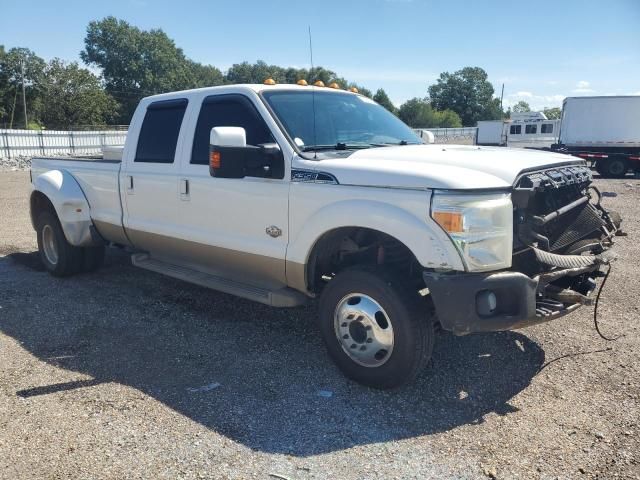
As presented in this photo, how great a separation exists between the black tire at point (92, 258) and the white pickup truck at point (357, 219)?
1.23 metres

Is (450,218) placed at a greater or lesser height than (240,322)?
greater

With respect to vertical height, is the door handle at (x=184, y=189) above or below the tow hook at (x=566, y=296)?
above

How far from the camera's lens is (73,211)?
20.0 ft

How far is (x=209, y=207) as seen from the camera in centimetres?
Answer: 463

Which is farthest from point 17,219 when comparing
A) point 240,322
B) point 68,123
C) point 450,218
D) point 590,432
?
point 68,123

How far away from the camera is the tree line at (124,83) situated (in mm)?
55125

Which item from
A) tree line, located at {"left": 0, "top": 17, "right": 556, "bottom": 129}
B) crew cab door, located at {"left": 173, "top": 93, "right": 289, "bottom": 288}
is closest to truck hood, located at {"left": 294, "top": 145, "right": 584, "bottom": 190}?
crew cab door, located at {"left": 173, "top": 93, "right": 289, "bottom": 288}

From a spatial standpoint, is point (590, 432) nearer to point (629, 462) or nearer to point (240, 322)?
point (629, 462)

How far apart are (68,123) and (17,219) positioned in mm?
49887

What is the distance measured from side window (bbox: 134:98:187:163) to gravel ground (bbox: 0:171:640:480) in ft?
4.88

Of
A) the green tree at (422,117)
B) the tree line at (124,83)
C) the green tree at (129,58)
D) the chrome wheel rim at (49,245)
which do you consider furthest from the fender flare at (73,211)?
the green tree at (129,58)

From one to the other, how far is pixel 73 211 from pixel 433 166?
4336 mm

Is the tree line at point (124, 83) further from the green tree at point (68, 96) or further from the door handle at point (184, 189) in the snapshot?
the door handle at point (184, 189)

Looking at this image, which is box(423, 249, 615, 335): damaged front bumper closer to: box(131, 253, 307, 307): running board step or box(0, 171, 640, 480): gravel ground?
box(0, 171, 640, 480): gravel ground
